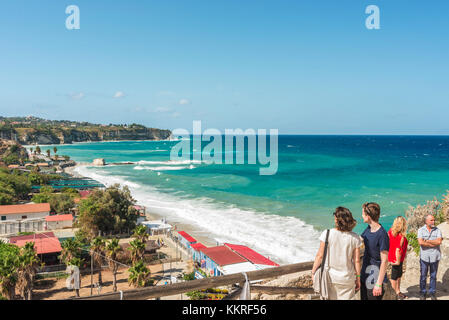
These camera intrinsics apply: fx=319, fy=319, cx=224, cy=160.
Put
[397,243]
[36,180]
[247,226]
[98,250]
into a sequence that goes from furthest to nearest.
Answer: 1. [36,180]
2. [247,226]
3. [98,250]
4. [397,243]

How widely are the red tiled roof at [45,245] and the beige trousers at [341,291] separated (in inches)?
833

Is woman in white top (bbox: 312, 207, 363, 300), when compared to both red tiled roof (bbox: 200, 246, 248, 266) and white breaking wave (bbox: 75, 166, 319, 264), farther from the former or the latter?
white breaking wave (bbox: 75, 166, 319, 264)

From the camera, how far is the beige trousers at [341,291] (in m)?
3.43

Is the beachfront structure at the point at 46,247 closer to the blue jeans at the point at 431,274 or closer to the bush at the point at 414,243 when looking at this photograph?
the bush at the point at 414,243

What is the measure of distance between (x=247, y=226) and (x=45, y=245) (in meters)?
15.5

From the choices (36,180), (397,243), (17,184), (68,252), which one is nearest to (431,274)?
(397,243)

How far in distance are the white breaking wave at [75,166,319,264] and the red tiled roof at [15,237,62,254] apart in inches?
437

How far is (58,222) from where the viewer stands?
93.5 feet

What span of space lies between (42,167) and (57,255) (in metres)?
57.7

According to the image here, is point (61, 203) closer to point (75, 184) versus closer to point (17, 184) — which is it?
point (17, 184)

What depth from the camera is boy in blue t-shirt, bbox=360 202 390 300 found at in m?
3.63

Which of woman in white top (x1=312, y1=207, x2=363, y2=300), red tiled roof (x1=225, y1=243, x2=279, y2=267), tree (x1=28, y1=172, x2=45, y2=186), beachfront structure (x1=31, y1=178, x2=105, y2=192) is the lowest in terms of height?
red tiled roof (x1=225, y1=243, x2=279, y2=267)

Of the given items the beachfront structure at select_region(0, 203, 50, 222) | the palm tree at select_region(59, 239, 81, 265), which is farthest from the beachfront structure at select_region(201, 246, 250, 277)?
the beachfront structure at select_region(0, 203, 50, 222)

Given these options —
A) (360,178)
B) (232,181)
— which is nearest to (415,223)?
(232,181)
